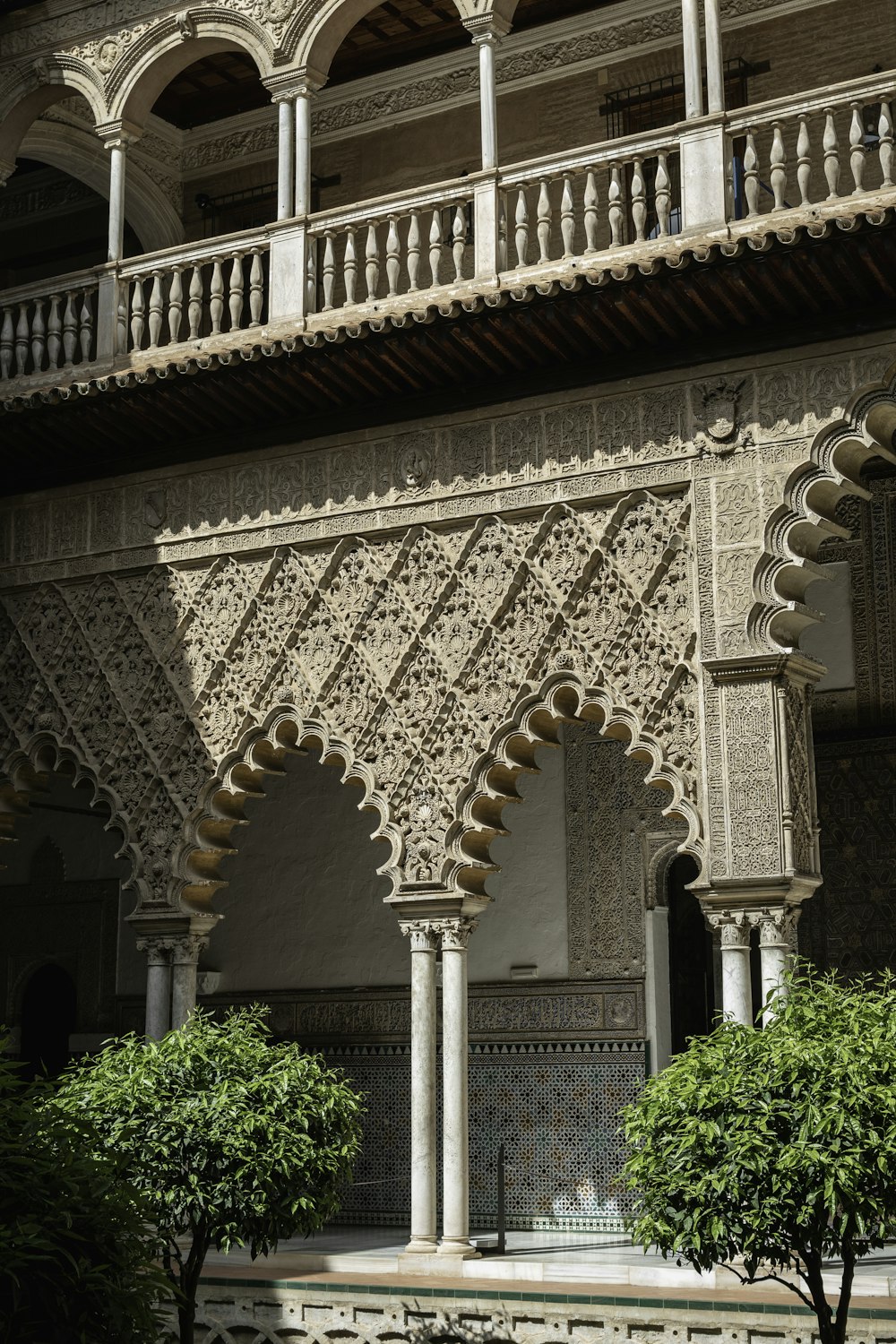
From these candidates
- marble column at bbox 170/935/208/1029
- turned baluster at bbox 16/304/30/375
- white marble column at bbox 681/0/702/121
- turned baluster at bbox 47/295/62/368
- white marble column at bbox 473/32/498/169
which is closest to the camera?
white marble column at bbox 681/0/702/121

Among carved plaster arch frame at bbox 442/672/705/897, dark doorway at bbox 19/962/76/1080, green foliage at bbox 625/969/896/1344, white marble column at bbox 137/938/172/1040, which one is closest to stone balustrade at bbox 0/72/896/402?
carved plaster arch frame at bbox 442/672/705/897

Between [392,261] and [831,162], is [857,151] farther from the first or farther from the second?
[392,261]

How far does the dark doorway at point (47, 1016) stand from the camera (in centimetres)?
1278

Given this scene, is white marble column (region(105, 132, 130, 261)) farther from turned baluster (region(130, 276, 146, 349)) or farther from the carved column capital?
the carved column capital

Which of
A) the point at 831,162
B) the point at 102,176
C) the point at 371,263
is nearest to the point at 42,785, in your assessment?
the point at 371,263

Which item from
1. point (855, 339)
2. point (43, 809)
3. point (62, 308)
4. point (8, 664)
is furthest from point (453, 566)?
point (43, 809)

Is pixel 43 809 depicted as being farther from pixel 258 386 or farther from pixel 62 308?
pixel 258 386

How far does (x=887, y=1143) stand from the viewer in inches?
218

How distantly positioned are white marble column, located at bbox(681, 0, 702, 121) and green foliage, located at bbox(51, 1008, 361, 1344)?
15.7 ft

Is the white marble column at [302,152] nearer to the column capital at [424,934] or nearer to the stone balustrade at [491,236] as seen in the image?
the stone balustrade at [491,236]

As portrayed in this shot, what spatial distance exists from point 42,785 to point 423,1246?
3.58 metres

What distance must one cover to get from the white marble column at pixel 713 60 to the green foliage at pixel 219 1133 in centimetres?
486

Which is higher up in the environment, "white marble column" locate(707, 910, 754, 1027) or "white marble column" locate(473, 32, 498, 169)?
"white marble column" locate(473, 32, 498, 169)

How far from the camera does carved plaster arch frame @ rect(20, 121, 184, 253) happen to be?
11.8 m
